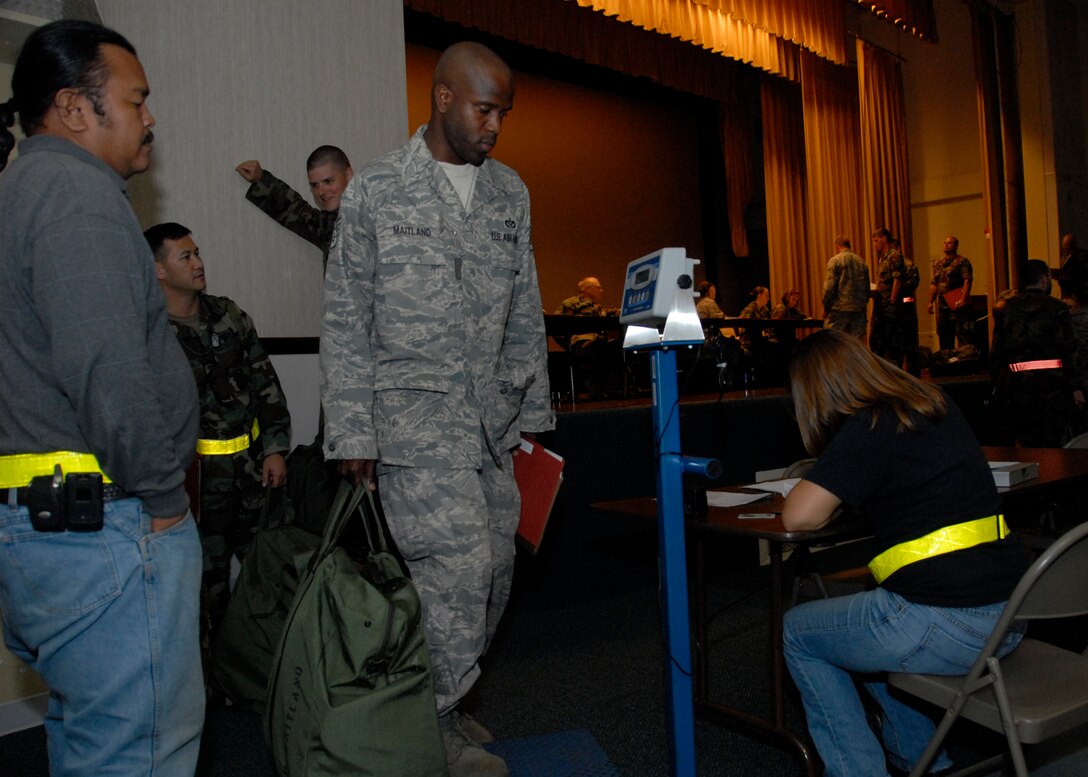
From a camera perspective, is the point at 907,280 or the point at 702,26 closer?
the point at 702,26

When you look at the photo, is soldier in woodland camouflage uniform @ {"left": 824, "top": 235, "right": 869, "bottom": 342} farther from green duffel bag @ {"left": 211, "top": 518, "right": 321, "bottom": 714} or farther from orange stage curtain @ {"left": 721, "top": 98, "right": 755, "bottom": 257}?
green duffel bag @ {"left": 211, "top": 518, "right": 321, "bottom": 714}

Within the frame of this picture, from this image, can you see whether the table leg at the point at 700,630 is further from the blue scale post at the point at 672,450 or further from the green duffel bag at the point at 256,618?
the green duffel bag at the point at 256,618

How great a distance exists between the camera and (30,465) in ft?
3.75

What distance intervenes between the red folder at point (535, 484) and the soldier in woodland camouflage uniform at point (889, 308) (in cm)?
736

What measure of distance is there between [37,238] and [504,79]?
1.11m

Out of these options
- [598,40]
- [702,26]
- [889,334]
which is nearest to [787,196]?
[889,334]

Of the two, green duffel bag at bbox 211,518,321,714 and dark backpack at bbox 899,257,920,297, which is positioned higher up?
dark backpack at bbox 899,257,920,297

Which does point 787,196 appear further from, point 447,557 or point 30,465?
Result: point 30,465

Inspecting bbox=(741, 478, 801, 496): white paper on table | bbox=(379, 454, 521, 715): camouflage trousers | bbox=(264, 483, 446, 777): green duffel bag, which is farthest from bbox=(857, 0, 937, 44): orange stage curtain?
bbox=(264, 483, 446, 777): green duffel bag

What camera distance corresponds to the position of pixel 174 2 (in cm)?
291

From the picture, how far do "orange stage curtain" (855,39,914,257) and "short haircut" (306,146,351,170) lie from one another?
9361 mm

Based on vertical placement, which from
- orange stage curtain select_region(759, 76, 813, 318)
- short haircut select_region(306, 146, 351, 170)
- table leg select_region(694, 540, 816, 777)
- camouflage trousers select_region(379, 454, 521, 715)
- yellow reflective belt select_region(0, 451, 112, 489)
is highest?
orange stage curtain select_region(759, 76, 813, 318)

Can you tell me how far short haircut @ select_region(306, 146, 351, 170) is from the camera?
9.52ft

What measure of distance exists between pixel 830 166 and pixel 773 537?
10.7 metres
